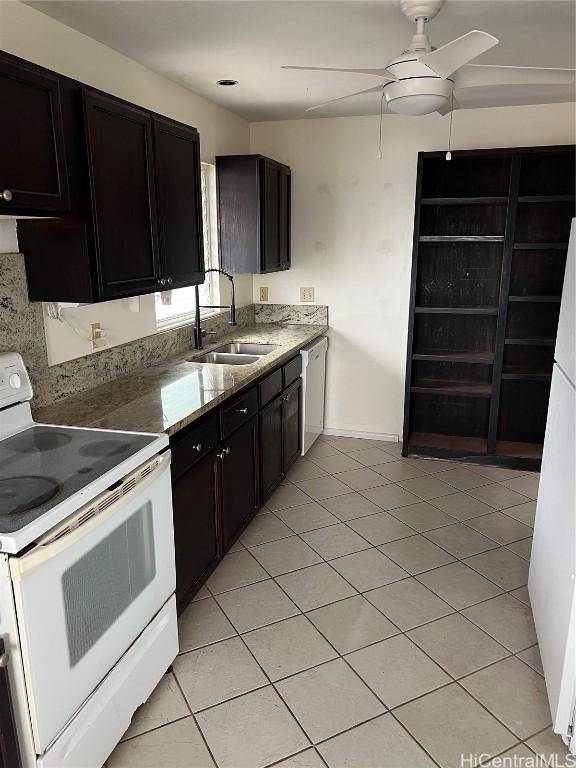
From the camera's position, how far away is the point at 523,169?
3.89 meters

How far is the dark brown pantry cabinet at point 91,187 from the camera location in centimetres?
168

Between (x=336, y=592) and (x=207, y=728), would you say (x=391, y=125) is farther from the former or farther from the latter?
(x=207, y=728)

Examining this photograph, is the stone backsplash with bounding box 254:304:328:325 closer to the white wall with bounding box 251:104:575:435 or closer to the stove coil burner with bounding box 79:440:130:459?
the white wall with bounding box 251:104:575:435

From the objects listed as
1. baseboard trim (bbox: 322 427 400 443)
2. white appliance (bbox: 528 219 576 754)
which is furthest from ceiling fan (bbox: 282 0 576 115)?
baseboard trim (bbox: 322 427 400 443)

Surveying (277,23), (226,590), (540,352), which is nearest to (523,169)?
(540,352)

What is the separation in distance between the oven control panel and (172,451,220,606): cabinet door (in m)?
0.64

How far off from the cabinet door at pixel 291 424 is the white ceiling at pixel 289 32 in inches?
71.7

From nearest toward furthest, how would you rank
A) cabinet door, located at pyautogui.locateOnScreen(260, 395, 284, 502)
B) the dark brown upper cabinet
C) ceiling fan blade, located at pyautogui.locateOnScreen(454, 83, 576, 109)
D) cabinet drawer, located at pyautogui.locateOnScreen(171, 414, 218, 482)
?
cabinet drawer, located at pyautogui.locateOnScreen(171, 414, 218, 482)
cabinet door, located at pyautogui.locateOnScreen(260, 395, 284, 502)
ceiling fan blade, located at pyautogui.locateOnScreen(454, 83, 576, 109)
the dark brown upper cabinet

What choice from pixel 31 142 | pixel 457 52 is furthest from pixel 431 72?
pixel 31 142

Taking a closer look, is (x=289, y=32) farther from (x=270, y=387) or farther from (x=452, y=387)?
(x=452, y=387)

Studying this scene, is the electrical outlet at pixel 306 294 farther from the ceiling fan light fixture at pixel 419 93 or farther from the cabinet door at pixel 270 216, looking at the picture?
the ceiling fan light fixture at pixel 419 93

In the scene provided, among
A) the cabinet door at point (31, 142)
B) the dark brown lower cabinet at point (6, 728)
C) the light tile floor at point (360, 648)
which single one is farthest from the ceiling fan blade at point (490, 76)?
the dark brown lower cabinet at point (6, 728)

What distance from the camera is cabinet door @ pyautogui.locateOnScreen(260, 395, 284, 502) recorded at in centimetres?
315

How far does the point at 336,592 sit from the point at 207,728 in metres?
0.90
